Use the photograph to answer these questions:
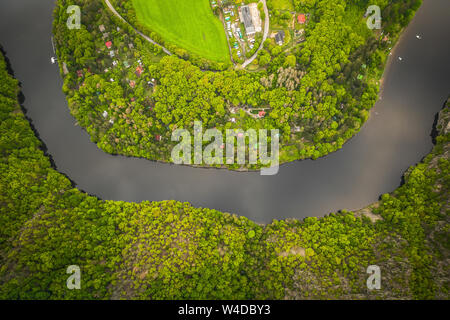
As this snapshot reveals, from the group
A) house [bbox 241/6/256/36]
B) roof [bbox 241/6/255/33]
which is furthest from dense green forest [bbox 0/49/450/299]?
roof [bbox 241/6/255/33]

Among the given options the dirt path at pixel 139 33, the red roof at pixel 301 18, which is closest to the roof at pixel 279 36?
the red roof at pixel 301 18

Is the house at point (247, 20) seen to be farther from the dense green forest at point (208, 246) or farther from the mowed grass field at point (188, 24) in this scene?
the dense green forest at point (208, 246)

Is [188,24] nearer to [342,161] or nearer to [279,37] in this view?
[279,37]

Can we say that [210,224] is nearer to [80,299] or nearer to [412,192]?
[80,299]

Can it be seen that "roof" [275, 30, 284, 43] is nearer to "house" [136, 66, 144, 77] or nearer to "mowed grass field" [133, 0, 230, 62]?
"mowed grass field" [133, 0, 230, 62]

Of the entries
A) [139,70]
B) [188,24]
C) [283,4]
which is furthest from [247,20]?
[139,70]

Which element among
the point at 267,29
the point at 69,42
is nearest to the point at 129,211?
the point at 69,42

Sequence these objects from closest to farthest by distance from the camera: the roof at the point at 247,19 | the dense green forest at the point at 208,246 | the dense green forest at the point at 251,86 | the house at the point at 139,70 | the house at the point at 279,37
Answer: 1. the dense green forest at the point at 208,246
2. the dense green forest at the point at 251,86
3. the house at the point at 279,37
4. the house at the point at 139,70
5. the roof at the point at 247,19
